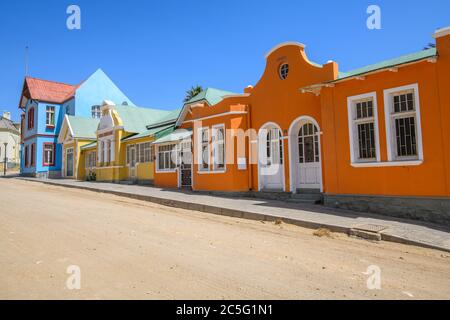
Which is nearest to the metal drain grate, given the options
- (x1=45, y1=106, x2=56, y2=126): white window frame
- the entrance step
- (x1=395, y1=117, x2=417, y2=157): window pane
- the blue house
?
(x1=395, y1=117, x2=417, y2=157): window pane

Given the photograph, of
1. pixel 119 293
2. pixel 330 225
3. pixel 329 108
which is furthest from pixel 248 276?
pixel 329 108

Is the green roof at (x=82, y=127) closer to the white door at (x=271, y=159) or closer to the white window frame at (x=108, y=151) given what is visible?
the white window frame at (x=108, y=151)

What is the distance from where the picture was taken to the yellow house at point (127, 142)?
22438 millimetres

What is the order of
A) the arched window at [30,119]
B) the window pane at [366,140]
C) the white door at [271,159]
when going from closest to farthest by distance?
1. the window pane at [366,140]
2. the white door at [271,159]
3. the arched window at [30,119]

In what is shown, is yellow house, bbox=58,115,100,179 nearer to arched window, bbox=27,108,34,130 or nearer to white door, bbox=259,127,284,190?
arched window, bbox=27,108,34,130

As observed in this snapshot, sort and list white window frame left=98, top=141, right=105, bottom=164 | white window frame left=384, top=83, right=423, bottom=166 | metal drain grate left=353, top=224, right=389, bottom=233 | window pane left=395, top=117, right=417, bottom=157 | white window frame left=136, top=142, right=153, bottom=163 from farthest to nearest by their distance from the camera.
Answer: white window frame left=98, top=141, right=105, bottom=164 < white window frame left=136, top=142, right=153, bottom=163 < window pane left=395, top=117, right=417, bottom=157 < white window frame left=384, top=83, right=423, bottom=166 < metal drain grate left=353, top=224, right=389, bottom=233

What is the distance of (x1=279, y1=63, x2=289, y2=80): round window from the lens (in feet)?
43.8

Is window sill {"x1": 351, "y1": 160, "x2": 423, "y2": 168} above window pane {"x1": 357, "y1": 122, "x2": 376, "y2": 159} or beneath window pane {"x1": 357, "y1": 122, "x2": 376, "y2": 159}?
beneath

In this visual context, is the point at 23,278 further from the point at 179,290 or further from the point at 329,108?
the point at 329,108

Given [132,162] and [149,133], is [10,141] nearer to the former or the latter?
[132,162]

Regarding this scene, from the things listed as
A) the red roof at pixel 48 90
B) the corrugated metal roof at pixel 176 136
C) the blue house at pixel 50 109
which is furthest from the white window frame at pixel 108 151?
the red roof at pixel 48 90

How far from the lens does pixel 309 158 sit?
1270 cm

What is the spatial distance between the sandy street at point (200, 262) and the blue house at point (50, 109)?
91.3 feet

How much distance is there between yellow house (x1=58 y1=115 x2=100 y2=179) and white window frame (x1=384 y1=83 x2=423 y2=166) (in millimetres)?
26899
